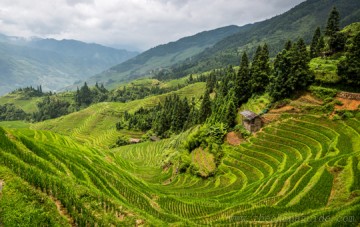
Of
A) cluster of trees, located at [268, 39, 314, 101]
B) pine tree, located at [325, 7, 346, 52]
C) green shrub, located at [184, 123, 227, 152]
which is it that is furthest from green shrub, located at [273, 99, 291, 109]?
pine tree, located at [325, 7, 346, 52]

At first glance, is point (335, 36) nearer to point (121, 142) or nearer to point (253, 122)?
point (253, 122)

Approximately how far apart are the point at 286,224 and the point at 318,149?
23808mm

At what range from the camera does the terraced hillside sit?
53.6 feet

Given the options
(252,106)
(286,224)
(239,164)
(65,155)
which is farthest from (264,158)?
(65,155)

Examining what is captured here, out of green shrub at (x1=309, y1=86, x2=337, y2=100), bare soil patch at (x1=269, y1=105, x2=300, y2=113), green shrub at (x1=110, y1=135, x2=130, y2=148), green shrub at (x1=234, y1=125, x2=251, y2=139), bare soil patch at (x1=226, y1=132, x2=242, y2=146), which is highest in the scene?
green shrub at (x1=309, y1=86, x2=337, y2=100)

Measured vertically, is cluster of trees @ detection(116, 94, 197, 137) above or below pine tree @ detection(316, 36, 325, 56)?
below

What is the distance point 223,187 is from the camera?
37656 millimetres

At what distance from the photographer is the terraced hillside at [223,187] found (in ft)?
53.6

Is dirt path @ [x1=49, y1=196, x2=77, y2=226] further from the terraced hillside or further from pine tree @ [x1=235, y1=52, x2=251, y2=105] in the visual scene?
pine tree @ [x1=235, y1=52, x2=251, y2=105]

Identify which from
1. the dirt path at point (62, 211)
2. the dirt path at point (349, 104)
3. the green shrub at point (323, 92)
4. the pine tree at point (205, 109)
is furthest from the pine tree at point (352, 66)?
the dirt path at point (62, 211)

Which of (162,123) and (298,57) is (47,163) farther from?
(162,123)

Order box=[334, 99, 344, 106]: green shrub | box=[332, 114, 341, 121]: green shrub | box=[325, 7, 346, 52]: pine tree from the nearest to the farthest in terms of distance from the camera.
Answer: box=[332, 114, 341, 121]: green shrub < box=[334, 99, 344, 106]: green shrub < box=[325, 7, 346, 52]: pine tree

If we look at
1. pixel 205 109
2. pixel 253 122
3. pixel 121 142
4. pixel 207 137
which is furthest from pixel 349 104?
pixel 121 142

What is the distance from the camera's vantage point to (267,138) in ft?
150
